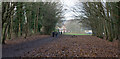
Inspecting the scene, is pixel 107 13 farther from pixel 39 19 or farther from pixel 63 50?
pixel 39 19

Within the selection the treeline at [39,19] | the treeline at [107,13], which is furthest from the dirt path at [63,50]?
the treeline at [39,19]

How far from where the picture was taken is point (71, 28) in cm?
10125

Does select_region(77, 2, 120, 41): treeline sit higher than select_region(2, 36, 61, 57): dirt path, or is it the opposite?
select_region(77, 2, 120, 41): treeline

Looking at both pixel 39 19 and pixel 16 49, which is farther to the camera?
pixel 39 19

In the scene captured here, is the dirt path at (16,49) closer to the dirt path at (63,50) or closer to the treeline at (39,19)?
the dirt path at (63,50)

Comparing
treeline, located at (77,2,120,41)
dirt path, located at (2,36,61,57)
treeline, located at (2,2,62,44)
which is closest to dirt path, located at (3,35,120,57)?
dirt path, located at (2,36,61,57)

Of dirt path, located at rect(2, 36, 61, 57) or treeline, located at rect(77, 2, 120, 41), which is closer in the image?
dirt path, located at rect(2, 36, 61, 57)

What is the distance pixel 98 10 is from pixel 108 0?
1955 mm

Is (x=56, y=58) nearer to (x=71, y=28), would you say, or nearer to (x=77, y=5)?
(x=77, y=5)

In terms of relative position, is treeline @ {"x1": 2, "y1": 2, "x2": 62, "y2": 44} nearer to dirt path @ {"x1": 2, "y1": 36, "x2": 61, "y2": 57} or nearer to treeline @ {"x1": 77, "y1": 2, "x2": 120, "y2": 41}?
treeline @ {"x1": 77, "y1": 2, "x2": 120, "y2": 41}

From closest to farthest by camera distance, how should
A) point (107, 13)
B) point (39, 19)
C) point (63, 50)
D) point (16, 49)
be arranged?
1. point (63, 50)
2. point (16, 49)
3. point (107, 13)
4. point (39, 19)

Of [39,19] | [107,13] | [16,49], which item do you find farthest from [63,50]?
[39,19]

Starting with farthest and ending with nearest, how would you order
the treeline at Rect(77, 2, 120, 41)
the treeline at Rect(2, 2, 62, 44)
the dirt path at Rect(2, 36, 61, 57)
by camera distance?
the treeline at Rect(2, 2, 62, 44) < the treeline at Rect(77, 2, 120, 41) < the dirt path at Rect(2, 36, 61, 57)

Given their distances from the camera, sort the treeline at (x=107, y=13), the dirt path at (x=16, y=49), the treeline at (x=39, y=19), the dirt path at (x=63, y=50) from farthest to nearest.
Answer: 1. the treeline at (x=39, y=19)
2. the treeline at (x=107, y=13)
3. the dirt path at (x=16, y=49)
4. the dirt path at (x=63, y=50)
